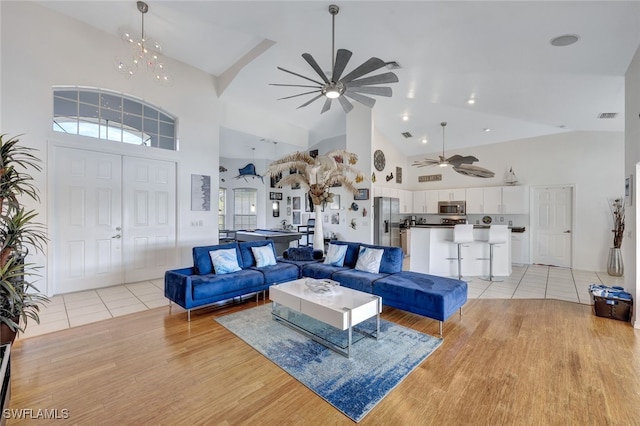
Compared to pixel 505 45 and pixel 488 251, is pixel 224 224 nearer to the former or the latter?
pixel 488 251

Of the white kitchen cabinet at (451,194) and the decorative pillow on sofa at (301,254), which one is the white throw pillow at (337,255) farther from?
the white kitchen cabinet at (451,194)

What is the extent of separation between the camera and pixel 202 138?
19.7 feet

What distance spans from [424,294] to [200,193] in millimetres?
4907

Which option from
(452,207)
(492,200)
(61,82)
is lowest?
(452,207)

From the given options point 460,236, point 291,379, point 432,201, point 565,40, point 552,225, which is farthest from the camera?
point 432,201

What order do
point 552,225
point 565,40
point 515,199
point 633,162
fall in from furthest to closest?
point 515,199 < point 552,225 < point 633,162 < point 565,40

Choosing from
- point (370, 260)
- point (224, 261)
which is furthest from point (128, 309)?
point (370, 260)

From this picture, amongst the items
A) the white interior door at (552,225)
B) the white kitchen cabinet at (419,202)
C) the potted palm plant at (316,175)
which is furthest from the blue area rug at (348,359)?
the white kitchen cabinet at (419,202)

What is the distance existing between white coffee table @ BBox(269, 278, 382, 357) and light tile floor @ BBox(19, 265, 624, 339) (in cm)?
186

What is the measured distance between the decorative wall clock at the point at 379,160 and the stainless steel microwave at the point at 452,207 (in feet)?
7.59

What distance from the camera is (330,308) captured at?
2641mm

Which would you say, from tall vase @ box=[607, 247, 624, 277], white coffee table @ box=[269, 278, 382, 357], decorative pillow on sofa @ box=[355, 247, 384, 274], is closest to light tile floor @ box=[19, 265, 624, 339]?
tall vase @ box=[607, 247, 624, 277]

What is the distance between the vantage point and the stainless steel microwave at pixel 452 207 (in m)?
A: 7.93
